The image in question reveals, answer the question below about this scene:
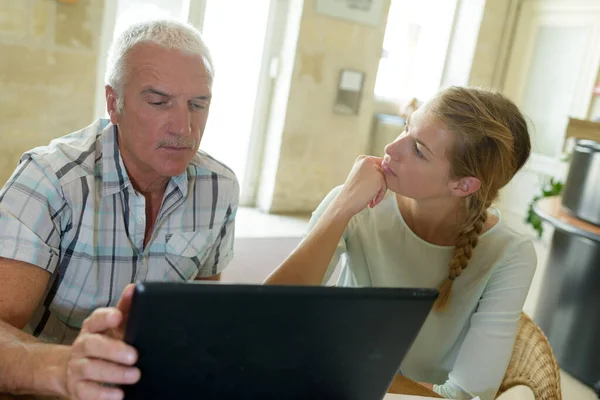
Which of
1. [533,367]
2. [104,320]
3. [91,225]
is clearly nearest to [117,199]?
[91,225]

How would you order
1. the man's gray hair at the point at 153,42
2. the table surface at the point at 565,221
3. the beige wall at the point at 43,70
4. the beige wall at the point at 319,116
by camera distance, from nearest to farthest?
1. the man's gray hair at the point at 153,42
2. the table surface at the point at 565,221
3. the beige wall at the point at 43,70
4. the beige wall at the point at 319,116

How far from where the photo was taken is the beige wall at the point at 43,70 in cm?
282

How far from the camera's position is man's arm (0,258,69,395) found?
73cm

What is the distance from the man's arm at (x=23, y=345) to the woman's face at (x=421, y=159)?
788 millimetres

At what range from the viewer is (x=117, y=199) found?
1.17m

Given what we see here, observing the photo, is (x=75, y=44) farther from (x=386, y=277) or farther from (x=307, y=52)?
(x=386, y=277)

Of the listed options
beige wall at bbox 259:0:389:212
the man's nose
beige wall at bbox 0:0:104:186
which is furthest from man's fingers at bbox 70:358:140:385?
beige wall at bbox 259:0:389:212

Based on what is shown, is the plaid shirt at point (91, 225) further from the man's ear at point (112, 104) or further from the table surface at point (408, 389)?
Result: the table surface at point (408, 389)

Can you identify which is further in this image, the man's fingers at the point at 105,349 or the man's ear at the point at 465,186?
the man's ear at the point at 465,186

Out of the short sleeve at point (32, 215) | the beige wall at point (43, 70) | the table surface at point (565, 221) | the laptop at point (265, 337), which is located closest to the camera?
the laptop at point (265, 337)

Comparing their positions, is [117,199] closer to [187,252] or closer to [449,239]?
[187,252]

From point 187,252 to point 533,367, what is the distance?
0.83 metres

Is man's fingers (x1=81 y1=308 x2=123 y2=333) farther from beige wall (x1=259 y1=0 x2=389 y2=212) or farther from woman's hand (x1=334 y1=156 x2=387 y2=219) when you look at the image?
beige wall (x1=259 y1=0 x2=389 y2=212)

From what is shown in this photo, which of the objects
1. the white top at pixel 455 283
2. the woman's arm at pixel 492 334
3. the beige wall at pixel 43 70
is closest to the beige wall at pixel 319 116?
the beige wall at pixel 43 70
